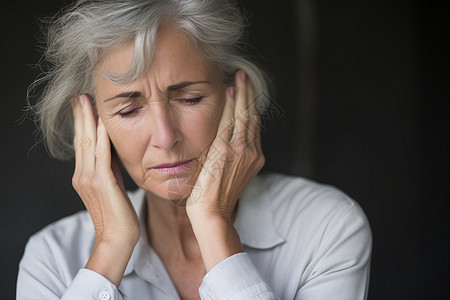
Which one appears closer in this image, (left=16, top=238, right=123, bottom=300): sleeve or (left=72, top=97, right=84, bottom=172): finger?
(left=16, top=238, right=123, bottom=300): sleeve

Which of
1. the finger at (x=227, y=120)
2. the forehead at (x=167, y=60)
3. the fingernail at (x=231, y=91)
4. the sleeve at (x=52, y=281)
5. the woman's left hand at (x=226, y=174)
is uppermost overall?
the forehead at (x=167, y=60)

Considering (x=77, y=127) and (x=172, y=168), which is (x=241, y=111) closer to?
(x=172, y=168)

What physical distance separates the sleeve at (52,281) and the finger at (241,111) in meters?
0.61

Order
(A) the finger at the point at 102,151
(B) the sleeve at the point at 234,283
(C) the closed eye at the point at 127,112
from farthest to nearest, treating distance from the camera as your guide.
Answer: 1. (A) the finger at the point at 102,151
2. (C) the closed eye at the point at 127,112
3. (B) the sleeve at the point at 234,283

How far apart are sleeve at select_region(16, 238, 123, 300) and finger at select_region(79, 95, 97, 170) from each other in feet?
1.04

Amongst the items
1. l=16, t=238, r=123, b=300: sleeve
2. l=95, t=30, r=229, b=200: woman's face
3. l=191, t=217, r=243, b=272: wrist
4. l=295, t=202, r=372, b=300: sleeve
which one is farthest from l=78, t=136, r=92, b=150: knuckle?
l=295, t=202, r=372, b=300: sleeve

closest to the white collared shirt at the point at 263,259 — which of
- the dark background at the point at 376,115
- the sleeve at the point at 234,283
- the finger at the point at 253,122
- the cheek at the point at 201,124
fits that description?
the sleeve at the point at 234,283

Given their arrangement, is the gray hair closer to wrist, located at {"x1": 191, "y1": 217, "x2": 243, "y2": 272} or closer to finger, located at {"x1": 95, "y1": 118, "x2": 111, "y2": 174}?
finger, located at {"x1": 95, "y1": 118, "x2": 111, "y2": 174}

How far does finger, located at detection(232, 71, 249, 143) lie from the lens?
1654mm

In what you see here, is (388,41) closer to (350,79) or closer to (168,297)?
(350,79)

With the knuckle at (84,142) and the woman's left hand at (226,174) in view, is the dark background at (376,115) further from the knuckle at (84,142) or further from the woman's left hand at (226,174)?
the knuckle at (84,142)

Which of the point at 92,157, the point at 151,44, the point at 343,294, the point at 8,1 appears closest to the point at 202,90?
the point at 151,44

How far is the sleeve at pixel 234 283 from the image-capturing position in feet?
4.50

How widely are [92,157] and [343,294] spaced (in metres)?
0.89
